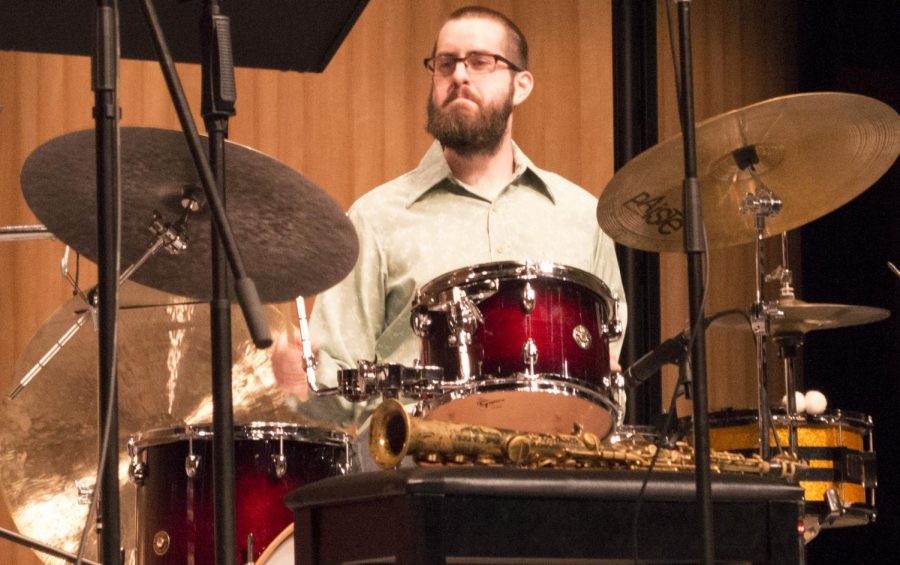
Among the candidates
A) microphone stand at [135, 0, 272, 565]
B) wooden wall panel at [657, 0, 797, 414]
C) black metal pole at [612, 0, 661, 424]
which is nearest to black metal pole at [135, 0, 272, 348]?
microphone stand at [135, 0, 272, 565]

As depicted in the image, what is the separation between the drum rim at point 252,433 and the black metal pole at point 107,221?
58.6 inches

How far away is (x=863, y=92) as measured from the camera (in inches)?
215

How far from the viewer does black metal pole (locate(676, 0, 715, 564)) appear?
79.2 inches

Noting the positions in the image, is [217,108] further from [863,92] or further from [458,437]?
[863,92]

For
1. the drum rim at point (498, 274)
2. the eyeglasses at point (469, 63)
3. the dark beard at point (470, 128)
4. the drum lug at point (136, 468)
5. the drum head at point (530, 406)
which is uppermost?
the eyeglasses at point (469, 63)

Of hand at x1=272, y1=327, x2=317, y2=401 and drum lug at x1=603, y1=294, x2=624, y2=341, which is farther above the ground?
drum lug at x1=603, y1=294, x2=624, y2=341

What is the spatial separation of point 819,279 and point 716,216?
2.06m

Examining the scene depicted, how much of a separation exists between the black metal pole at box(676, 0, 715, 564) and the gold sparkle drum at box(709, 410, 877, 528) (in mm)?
2316

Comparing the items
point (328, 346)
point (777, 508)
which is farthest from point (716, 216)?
point (777, 508)

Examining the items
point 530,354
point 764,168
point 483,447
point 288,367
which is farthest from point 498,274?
point 483,447

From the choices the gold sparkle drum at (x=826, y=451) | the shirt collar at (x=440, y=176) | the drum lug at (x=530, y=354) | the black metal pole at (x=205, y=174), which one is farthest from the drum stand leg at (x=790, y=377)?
the black metal pole at (x=205, y=174)

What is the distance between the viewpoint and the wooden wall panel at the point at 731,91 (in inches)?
218

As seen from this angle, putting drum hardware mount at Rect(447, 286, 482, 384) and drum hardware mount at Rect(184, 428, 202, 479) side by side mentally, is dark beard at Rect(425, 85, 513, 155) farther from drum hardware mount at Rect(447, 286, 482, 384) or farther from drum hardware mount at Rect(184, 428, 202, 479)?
drum hardware mount at Rect(184, 428, 202, 479)

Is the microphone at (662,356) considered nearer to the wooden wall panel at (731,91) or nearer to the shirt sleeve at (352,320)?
the shirt sleeve at (352,320)
